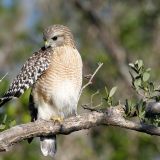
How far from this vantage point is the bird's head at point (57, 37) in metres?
7.85

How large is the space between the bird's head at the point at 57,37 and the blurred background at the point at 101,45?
2264 millimetres

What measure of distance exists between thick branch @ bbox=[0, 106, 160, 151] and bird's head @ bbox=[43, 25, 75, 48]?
79.3 inches

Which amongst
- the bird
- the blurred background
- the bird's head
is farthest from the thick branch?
the blurred background

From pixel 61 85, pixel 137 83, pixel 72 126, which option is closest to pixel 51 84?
pixel 61 85

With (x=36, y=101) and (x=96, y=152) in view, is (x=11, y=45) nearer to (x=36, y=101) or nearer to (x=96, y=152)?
(x=96, y=152)

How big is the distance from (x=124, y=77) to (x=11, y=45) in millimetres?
2910

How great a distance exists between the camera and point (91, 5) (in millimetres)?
12547

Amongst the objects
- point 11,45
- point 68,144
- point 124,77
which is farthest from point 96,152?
point 11,45

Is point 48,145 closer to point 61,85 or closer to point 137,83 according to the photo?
point 61,85

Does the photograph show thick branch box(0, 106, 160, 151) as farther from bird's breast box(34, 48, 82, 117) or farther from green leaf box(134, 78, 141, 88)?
bird's breast box(34, 48, 82, 117)

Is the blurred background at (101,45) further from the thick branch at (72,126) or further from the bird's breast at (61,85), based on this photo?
the thick branch at (72,126)

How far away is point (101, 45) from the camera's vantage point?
42.9 feet

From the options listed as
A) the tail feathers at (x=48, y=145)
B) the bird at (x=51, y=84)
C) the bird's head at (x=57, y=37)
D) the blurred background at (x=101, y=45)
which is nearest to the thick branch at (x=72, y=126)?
the bird at (x=51, y=84)

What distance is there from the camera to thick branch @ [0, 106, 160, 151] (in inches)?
220
